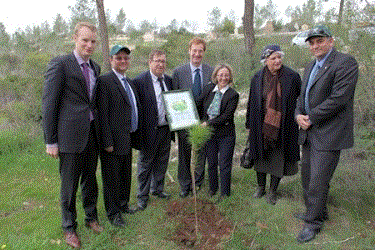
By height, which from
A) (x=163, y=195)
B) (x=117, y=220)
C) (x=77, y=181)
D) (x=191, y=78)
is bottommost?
(x=163, y=195)

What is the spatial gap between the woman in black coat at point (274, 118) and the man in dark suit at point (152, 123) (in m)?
1.22

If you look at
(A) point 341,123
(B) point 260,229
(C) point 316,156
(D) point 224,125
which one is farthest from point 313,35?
(B) point 260,229

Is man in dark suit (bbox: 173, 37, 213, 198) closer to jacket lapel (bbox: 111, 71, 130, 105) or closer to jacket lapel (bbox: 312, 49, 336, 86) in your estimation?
jacket lapel (bbox: 111, 71, 130, 105)

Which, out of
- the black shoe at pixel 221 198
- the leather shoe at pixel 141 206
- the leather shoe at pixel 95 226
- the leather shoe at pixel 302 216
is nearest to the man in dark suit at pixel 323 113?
the leather shoe at pixel 302 216

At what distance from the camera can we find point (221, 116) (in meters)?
4.33

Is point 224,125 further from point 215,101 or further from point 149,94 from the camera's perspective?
point 149,94

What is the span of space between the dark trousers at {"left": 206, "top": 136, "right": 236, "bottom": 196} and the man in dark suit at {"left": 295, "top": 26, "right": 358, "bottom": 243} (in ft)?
3.44

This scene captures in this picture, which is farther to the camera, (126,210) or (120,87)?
(126,210)

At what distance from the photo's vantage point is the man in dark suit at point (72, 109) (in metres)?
3.32

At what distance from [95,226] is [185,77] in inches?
91.4

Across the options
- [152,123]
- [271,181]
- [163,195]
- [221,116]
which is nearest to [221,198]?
[271,181]

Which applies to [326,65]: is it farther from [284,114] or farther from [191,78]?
[191,78]

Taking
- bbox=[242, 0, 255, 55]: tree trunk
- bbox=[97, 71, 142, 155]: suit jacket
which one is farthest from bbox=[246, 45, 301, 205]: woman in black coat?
bbox=[242, 0, 255, 55]: tree trunk

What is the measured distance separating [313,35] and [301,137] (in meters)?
1.21
